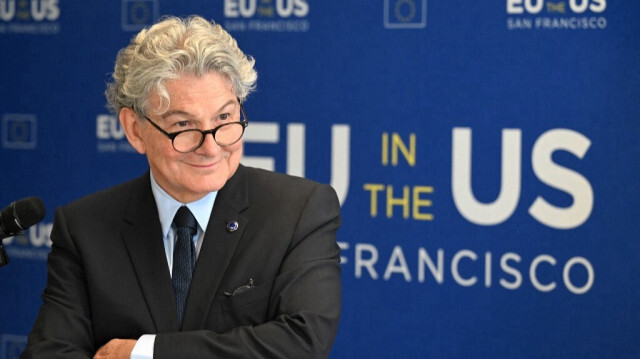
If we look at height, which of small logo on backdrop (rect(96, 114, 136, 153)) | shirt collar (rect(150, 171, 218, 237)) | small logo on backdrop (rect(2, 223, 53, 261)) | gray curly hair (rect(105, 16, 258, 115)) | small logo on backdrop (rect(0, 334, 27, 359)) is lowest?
small logo on backdrop (rect(0, 334, 27, 359))

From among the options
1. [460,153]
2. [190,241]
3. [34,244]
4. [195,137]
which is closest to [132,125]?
[195,137]

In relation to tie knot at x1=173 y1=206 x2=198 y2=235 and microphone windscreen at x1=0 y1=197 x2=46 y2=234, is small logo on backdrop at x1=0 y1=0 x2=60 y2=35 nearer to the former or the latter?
tie knot at x1=173 y1=206 x2=198 y2=235

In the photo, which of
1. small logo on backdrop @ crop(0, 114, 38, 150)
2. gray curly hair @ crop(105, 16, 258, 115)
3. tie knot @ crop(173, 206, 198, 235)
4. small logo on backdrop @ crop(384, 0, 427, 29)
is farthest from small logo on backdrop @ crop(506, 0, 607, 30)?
small logo on backdrop @ crop(0, 114, 38, 150)

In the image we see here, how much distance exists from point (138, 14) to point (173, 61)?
2.04 m

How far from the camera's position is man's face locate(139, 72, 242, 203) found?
2.16m

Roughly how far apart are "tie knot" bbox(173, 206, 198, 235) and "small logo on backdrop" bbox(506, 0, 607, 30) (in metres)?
1.66

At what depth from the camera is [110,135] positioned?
4.12m

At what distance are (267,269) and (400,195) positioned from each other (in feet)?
4.81

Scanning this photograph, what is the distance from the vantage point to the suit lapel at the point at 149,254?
227cm

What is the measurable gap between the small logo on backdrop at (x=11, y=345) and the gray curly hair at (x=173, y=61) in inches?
94.4

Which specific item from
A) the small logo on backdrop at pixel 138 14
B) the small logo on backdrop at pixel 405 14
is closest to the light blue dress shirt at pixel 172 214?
the small logo on backdrop at pixel 405 14

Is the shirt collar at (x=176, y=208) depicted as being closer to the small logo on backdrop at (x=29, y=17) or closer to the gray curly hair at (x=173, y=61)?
the gray curly hair at (x=173, y=61)

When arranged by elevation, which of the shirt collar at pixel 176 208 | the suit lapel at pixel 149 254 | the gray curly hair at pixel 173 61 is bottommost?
the suit lapel at pixel 149 254

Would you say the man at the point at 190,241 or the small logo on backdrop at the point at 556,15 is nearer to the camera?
the man at the point at 190,241
